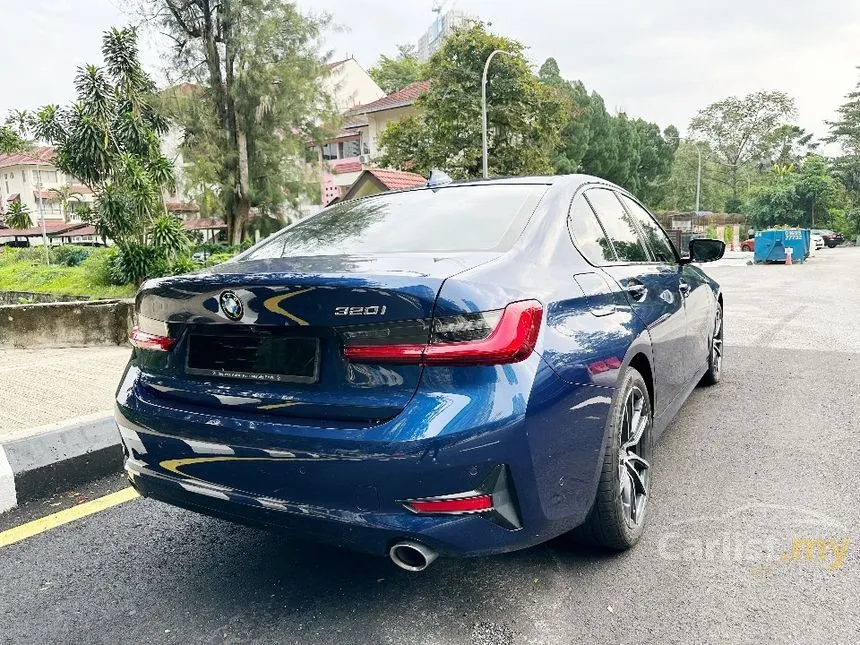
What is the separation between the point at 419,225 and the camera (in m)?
2.80

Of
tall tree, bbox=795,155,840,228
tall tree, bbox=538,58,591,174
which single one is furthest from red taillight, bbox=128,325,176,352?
tall tree, bbox=795,155,840,228

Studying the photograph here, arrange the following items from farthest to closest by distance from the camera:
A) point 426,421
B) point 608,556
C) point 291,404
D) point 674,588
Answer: point 608,556, point 674,588, point 291,404, point 426,421

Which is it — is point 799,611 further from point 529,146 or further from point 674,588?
point 529,146

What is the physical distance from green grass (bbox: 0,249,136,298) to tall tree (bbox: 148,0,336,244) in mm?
6667

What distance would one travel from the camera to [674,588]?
241cm

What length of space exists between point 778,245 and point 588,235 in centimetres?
2494

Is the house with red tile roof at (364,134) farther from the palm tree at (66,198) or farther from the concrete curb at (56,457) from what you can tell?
the concrete curb at (56,457)

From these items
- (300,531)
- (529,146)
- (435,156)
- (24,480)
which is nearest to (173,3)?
(435,156)

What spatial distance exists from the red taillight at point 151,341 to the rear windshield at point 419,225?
1.89 feet

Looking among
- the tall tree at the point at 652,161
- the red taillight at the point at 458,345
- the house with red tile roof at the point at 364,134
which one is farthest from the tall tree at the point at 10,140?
the tall tree at the point at 652,161

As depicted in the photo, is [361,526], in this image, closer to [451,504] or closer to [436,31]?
[451,504]

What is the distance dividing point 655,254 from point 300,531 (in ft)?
8.29

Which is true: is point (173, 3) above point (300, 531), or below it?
above

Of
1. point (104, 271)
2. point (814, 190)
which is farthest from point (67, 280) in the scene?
point (814, 190)
